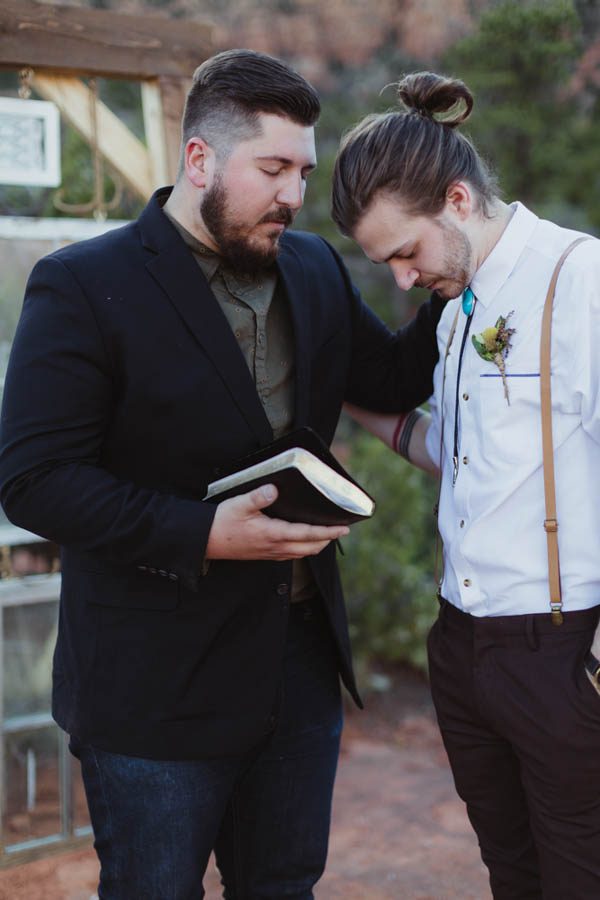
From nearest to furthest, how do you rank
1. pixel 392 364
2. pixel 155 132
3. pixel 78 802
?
pixel 392 364
pixel 155 132
pixel 78 802

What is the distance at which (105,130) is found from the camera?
3439 millimetres

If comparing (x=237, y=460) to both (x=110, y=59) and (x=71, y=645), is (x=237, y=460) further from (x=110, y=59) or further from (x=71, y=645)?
(x=110, y=59)

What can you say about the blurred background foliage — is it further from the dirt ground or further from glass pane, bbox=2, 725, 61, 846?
glass pane, bbox=2, 725, 61, 846

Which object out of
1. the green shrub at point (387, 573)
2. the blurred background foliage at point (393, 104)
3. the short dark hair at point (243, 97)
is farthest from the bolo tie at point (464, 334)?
the green shrub at point (387, 573)

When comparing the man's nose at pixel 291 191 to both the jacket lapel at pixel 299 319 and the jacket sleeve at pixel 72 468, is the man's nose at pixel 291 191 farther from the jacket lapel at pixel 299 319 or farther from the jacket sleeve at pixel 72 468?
the jacket sleeve at pixel 72 468

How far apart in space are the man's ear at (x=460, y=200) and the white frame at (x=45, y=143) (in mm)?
1685

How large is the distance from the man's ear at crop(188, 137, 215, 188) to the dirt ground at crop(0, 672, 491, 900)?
2406 millimetres

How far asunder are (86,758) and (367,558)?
9.58ft

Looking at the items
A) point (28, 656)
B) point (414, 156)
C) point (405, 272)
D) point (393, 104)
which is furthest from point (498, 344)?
point (393, 104)

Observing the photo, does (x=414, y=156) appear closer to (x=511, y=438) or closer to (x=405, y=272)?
(x=405, y=272)

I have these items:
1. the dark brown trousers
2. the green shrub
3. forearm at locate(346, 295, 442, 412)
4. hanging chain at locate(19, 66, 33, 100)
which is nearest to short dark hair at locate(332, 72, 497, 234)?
forearm at locate(346, 295, 442, 412)

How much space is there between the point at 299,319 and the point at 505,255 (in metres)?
0.48

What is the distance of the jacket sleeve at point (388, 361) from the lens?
8.26ft

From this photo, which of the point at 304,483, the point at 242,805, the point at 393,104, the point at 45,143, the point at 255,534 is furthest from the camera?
the point at 393,104
